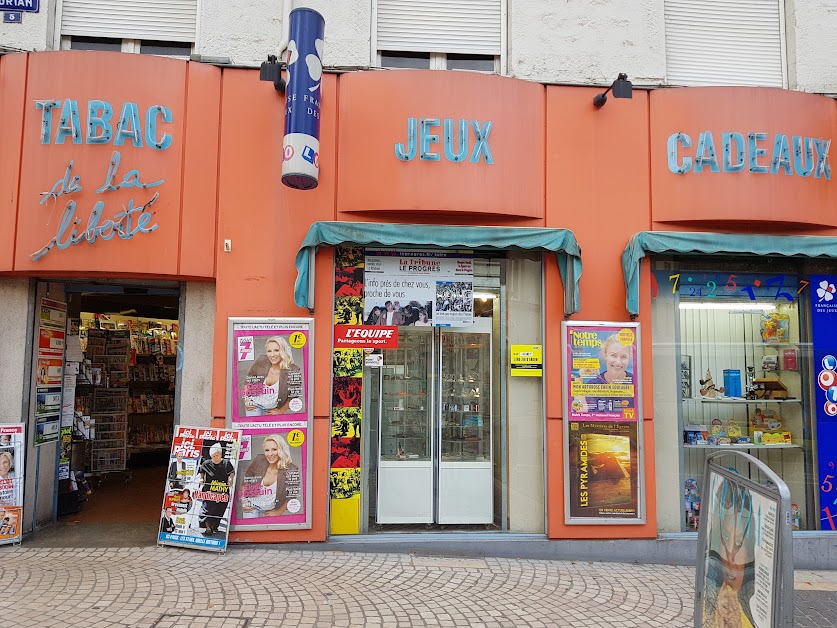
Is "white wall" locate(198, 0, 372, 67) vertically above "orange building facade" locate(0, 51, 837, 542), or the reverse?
"white wall" locate(198, 0, 372, 67)

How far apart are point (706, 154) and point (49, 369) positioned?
25.9 feet

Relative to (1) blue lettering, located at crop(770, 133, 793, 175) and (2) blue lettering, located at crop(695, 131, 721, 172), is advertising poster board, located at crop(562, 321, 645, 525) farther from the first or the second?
(1) blue lettering, located at crop(770, 133, 793, 175)

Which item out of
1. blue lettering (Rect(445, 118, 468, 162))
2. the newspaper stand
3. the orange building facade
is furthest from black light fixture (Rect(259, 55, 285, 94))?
the newspaper stand

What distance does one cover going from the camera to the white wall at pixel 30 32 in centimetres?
622

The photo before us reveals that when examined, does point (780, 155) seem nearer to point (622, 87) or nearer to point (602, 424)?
point (622, 87)

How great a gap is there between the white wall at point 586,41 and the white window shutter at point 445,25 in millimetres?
280

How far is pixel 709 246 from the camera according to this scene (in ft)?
20.4

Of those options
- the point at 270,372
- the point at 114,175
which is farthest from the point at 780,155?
the point at 114,175

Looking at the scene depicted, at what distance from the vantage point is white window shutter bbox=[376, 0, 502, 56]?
6.69 meters

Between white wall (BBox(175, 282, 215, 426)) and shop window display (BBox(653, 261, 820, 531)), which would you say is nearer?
white wall (BBox(175, 282, 215, 426))

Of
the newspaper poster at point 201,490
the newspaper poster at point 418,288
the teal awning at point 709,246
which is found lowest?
the newspaper poster at point 201,490

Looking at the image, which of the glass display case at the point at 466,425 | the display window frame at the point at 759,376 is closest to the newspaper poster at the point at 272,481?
the glass display case at the point at 466,425

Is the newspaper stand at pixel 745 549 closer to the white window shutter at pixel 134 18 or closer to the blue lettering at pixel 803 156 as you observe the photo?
the blue lettering at pixel 803 156

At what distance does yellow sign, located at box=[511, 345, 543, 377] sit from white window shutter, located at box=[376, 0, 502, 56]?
11.6ft
